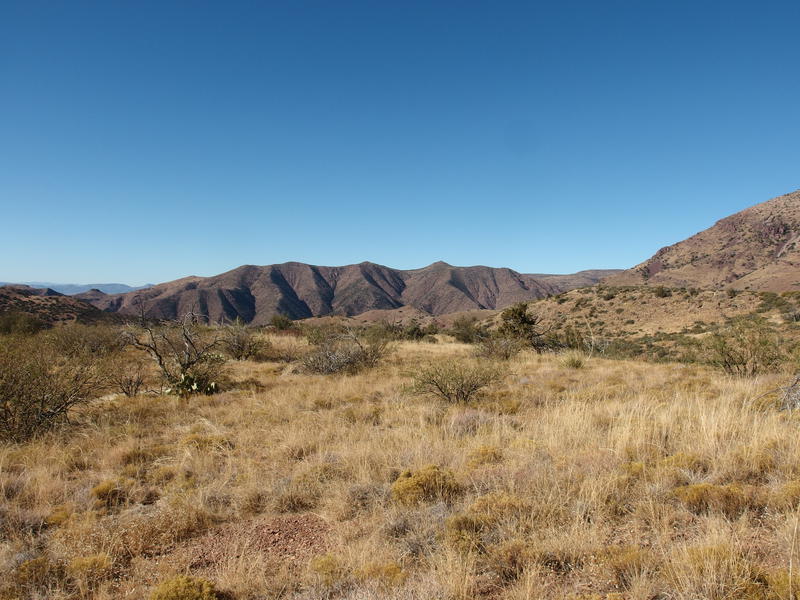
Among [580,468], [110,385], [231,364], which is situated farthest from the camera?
[231,364]

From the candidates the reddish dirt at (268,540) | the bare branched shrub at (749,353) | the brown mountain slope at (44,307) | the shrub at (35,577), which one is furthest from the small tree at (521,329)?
the brown mountain slope at (44,307)

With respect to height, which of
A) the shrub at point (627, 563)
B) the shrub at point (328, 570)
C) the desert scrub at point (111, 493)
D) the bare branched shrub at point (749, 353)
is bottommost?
the desert scrub at point (111, 493)

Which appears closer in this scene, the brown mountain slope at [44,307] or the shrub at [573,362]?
the shrub at [573,362]

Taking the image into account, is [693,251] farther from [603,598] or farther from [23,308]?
[23,308]

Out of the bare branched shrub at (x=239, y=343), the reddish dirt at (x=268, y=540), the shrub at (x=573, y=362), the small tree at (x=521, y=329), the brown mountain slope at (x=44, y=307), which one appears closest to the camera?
the reddish dirt at (x=268, y=540)

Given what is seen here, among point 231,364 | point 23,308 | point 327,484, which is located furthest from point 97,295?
point 327,484

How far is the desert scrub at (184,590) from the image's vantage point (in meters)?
2.47

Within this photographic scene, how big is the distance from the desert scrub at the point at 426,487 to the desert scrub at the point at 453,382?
13.8 feet

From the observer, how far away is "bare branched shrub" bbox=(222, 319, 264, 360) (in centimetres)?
1630

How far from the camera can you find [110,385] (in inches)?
353

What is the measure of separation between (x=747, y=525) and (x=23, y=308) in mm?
56852

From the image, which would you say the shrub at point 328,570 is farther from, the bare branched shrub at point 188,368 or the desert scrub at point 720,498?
the bare branched shrub at point 188,368

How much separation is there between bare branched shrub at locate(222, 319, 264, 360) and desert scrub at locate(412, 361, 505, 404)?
10.3 m

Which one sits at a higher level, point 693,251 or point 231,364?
point 693,251
